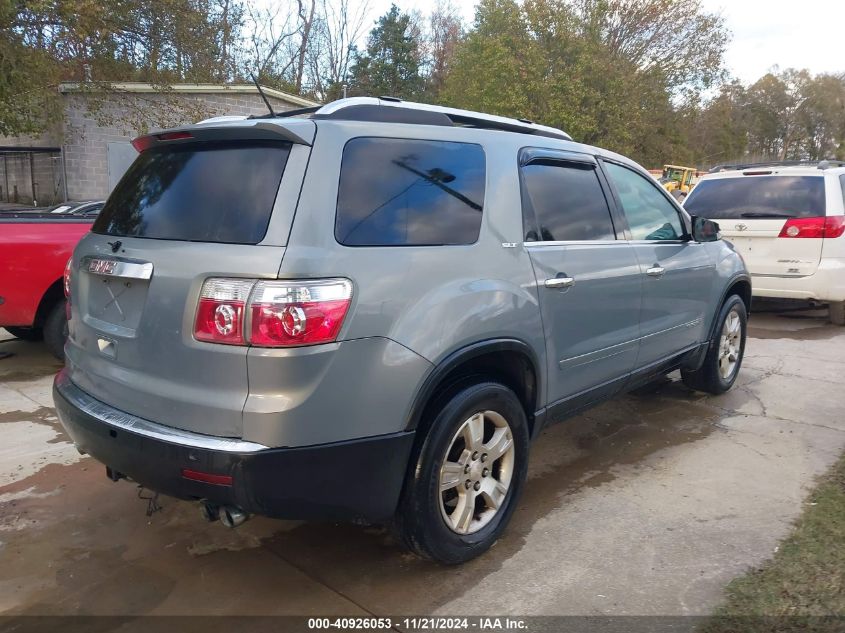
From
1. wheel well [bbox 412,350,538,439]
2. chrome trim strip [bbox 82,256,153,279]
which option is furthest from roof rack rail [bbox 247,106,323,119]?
wheel well [bbox 412,350,538,439]

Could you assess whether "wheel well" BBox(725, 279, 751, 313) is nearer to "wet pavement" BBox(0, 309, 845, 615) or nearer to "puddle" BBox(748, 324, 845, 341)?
"wet pavement" BBox(0, 309, 845, 615)

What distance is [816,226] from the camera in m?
7.61

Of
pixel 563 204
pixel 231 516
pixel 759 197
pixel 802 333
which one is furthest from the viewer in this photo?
pixel 759 197

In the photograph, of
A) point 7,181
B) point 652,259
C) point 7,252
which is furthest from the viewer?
point 7,181

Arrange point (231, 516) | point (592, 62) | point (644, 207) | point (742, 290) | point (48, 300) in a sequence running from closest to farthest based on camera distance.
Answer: point (231, 516)
point (644, 207)
point (742, 290)
point (48, 300)
point (592, 62)

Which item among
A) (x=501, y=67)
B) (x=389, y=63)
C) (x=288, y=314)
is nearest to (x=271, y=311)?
(x=288, y=314)

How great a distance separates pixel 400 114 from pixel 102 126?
15.3 meters

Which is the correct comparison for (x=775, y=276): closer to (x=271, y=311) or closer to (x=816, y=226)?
(x=816, y=226)

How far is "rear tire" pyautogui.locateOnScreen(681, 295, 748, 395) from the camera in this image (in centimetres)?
518

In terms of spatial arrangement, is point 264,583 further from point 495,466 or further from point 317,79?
point 317,79

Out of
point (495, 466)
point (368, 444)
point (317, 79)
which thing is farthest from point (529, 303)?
point (317, 79)

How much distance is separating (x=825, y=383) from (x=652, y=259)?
110 inches

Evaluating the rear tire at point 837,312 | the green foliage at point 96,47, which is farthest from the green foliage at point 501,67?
the rear tire at point 837,312

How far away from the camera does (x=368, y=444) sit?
249cm
